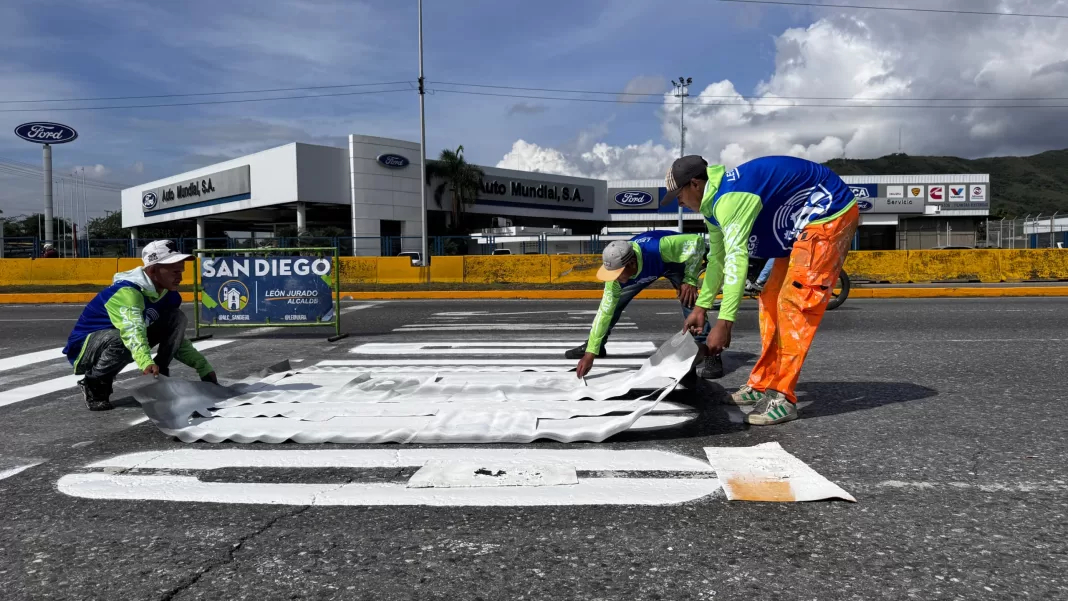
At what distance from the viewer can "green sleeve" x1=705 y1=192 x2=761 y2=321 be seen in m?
3.74

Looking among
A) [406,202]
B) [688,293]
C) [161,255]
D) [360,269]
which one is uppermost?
[406,202]

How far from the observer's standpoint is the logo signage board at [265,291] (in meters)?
9.36

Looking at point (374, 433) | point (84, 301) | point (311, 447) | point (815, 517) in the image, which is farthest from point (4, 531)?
point (84, 301)

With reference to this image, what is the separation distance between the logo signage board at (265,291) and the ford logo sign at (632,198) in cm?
5113

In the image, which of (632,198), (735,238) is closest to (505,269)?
(735,238)

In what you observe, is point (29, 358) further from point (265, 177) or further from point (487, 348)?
point (265, 177)

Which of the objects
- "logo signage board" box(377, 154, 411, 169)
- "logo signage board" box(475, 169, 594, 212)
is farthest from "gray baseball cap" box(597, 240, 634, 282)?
"logo signage board" box(475, 169, 594, 212)

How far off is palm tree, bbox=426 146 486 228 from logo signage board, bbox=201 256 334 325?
113 feet

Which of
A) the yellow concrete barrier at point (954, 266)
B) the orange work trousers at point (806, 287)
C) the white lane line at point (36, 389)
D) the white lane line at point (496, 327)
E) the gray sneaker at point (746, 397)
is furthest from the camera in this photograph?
the yellow concrete barrier at point (954, 266)

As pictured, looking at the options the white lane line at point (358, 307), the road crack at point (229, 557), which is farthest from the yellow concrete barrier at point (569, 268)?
the road crack at point (229, 557)

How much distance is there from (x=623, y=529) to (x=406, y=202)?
39.2m

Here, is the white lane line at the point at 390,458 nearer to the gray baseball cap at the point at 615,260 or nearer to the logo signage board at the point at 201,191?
the gray baseball cap at the point at 615,260

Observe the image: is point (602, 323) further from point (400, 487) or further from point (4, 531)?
point (4, 531)

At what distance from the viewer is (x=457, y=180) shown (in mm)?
43750
